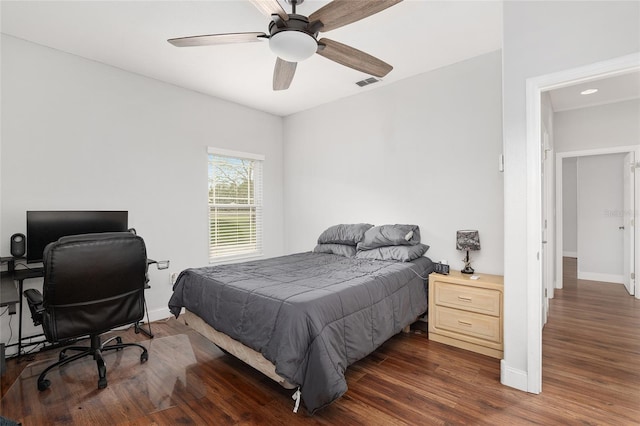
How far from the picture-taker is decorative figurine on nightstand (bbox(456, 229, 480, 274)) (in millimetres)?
3105

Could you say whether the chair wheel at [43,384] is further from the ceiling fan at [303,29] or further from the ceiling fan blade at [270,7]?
the ceiling fan blade at [270,7]

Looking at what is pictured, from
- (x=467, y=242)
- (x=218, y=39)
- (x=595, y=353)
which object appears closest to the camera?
(x=218, y=39)

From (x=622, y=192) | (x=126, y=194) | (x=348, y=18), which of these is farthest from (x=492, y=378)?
(x=622, y=192)

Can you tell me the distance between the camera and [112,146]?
3.42 m

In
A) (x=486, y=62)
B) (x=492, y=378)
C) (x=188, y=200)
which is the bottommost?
(x=492, y=378)

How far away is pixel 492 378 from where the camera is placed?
91.6 inches

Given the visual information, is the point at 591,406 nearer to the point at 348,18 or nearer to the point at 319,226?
the point at 348,18

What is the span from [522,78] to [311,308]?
220 centimetres

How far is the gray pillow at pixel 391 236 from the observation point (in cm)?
340

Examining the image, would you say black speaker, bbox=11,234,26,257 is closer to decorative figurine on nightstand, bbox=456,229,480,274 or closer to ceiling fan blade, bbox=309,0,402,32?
ceiling fan blade, bbox=309,0,402,32

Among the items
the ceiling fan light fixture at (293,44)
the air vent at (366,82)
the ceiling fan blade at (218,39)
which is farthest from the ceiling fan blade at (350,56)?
the air vent at (366,82)

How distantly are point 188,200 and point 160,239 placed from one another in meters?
0.61

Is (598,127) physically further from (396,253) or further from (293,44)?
(293,44)

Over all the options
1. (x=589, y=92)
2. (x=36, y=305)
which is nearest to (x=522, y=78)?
(x=589, y=92)
